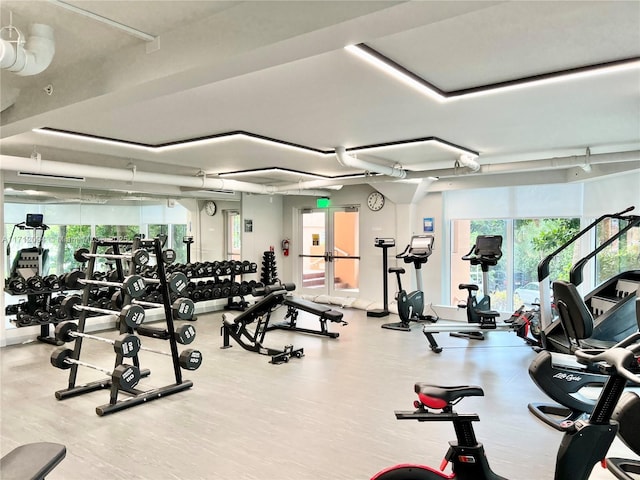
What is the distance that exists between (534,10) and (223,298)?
7709mm

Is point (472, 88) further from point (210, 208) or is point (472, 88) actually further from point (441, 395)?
point (210, 208)

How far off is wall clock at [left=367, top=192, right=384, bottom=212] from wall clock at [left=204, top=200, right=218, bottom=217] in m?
3.36

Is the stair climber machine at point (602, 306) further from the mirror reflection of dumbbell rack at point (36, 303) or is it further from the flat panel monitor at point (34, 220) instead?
the flat panel monitor at point (34, 220)

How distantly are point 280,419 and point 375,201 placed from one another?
630 centimetres

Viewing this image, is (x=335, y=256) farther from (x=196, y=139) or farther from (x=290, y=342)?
(x=196, y=139)

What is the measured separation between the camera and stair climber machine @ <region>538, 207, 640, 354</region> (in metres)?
4.59

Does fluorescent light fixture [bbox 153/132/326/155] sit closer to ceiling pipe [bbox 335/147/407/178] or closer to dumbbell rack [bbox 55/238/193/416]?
ceiling pipe [bbox 335/147/407/178]

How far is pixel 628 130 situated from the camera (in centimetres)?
491

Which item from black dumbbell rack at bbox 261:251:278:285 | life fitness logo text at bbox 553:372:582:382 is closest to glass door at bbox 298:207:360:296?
black dumbbell rack at bbox 261:251:278:285

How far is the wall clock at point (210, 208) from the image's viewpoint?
9.43 meters

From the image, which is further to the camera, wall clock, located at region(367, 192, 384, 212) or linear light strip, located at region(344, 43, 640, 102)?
wall clock, located at region(367, 192, 384, 212)

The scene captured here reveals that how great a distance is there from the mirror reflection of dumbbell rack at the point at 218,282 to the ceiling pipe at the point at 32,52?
5736 mm

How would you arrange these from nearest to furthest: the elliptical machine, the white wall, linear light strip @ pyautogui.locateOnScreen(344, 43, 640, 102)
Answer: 1. linear light strip @ pyautogui.locateOnScreen(344, 43, 640, 102)
2. the white wall
3. the elliptical machine

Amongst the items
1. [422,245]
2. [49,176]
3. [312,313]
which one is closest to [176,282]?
[312,313]
